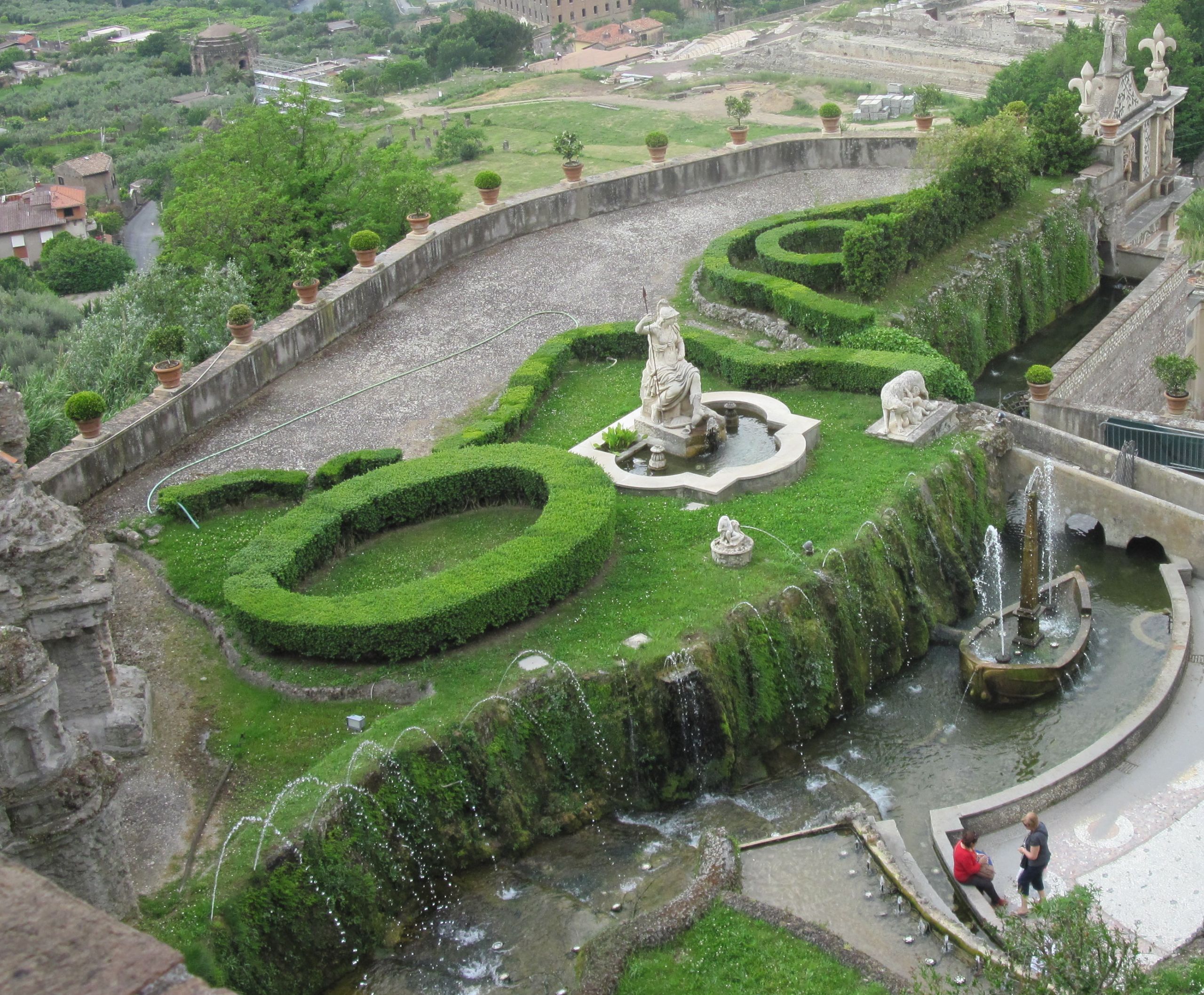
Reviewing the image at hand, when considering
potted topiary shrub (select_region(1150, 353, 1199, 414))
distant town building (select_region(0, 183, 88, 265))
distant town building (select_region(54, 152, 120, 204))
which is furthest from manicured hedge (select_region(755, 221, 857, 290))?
distant town building (select_region(54, 152, 120, 204))

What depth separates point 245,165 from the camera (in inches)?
1527

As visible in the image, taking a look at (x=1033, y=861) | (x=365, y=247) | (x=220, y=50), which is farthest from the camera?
(x=220, y=50)

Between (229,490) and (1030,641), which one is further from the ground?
(229,490)

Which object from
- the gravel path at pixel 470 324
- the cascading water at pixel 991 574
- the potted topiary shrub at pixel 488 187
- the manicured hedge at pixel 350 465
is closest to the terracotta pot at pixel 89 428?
the gravel path at pixel 470 324

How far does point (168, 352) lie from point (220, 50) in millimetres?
125158

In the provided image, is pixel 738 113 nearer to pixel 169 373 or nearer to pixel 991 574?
pixel 991 574

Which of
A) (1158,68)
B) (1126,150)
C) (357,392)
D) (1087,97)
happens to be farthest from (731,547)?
(1158,68)

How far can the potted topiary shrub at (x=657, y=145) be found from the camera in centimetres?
3892

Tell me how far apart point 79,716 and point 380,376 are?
1264cm

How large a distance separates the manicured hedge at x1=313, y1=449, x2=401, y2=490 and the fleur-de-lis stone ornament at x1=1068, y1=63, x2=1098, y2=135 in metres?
26.6

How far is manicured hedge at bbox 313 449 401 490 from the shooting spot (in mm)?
24484

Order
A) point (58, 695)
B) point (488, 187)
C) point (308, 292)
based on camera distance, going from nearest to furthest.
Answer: point (58, 695) → point (308, 292) → point (488, 187)

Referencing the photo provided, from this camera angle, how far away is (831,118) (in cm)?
4094

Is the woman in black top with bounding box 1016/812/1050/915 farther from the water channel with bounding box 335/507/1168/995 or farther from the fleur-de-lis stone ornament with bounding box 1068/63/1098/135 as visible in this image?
the fleur-de-lis stone ornament with bounding box 1068/63/1098/135
